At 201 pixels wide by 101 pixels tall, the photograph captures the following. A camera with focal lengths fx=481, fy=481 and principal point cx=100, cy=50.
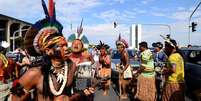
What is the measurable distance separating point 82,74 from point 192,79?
701cm

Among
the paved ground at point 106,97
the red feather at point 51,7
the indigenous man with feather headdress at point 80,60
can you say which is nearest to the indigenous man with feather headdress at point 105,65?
the paved ground at point 106,97

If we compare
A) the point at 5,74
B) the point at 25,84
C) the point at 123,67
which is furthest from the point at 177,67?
the point at 25,84

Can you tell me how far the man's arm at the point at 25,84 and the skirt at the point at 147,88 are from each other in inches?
318

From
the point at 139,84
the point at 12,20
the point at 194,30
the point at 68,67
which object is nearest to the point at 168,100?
the point at 139,84

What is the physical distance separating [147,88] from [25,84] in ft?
27.3

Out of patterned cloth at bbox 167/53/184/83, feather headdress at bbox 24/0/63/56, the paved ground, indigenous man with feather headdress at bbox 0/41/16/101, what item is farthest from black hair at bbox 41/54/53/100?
the paved ground

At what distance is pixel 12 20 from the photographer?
181 ft

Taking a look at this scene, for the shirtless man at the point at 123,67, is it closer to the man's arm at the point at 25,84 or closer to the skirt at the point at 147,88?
the skirt at the point at 147,88

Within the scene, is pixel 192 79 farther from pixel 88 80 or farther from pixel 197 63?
pixel 88 80

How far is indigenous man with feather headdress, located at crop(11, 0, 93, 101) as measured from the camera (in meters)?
3.96

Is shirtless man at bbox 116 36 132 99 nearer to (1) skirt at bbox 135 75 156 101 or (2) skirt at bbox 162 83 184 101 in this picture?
(1) skirt at bbox 135 75 156 101

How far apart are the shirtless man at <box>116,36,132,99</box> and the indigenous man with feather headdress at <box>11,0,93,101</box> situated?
29.8 feet

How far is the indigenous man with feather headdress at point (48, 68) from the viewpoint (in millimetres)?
3962

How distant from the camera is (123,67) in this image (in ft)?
45.9
